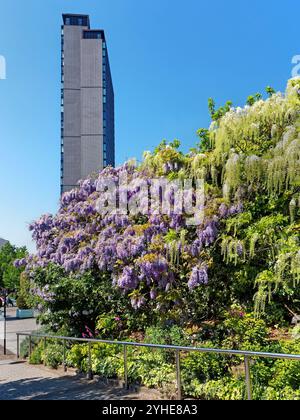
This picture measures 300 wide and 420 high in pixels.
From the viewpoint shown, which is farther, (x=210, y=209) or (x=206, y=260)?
(x=206, y=260)

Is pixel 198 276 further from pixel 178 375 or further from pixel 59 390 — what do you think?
pixel 59 390

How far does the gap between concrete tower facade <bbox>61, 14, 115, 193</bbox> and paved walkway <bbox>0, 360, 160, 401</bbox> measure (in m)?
65.3

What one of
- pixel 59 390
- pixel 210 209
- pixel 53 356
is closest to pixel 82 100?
pixel 53 356

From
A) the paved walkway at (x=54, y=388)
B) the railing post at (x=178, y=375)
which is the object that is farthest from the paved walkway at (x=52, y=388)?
the railing post at (x=178, y=375)

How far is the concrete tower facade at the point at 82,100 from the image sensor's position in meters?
73.4

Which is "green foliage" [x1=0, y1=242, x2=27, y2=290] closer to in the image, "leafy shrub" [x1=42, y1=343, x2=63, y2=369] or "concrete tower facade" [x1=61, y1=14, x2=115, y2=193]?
"concrete tower facade" [x1=61, y1=14, x2=115, y2=193]

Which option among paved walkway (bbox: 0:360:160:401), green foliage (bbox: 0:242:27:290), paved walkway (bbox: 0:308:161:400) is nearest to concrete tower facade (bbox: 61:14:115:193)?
green foliage (bbox: 0:242:27:290)

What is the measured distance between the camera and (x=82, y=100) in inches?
2928

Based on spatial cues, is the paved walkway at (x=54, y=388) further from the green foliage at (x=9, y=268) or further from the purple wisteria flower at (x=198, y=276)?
the green foliage at (x=9, y=268)

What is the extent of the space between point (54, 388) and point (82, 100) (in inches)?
2815

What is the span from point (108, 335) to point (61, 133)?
225 feet

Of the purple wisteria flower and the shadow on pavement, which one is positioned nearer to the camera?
the shadow on pavement

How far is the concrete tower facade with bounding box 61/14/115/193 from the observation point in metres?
73.4
